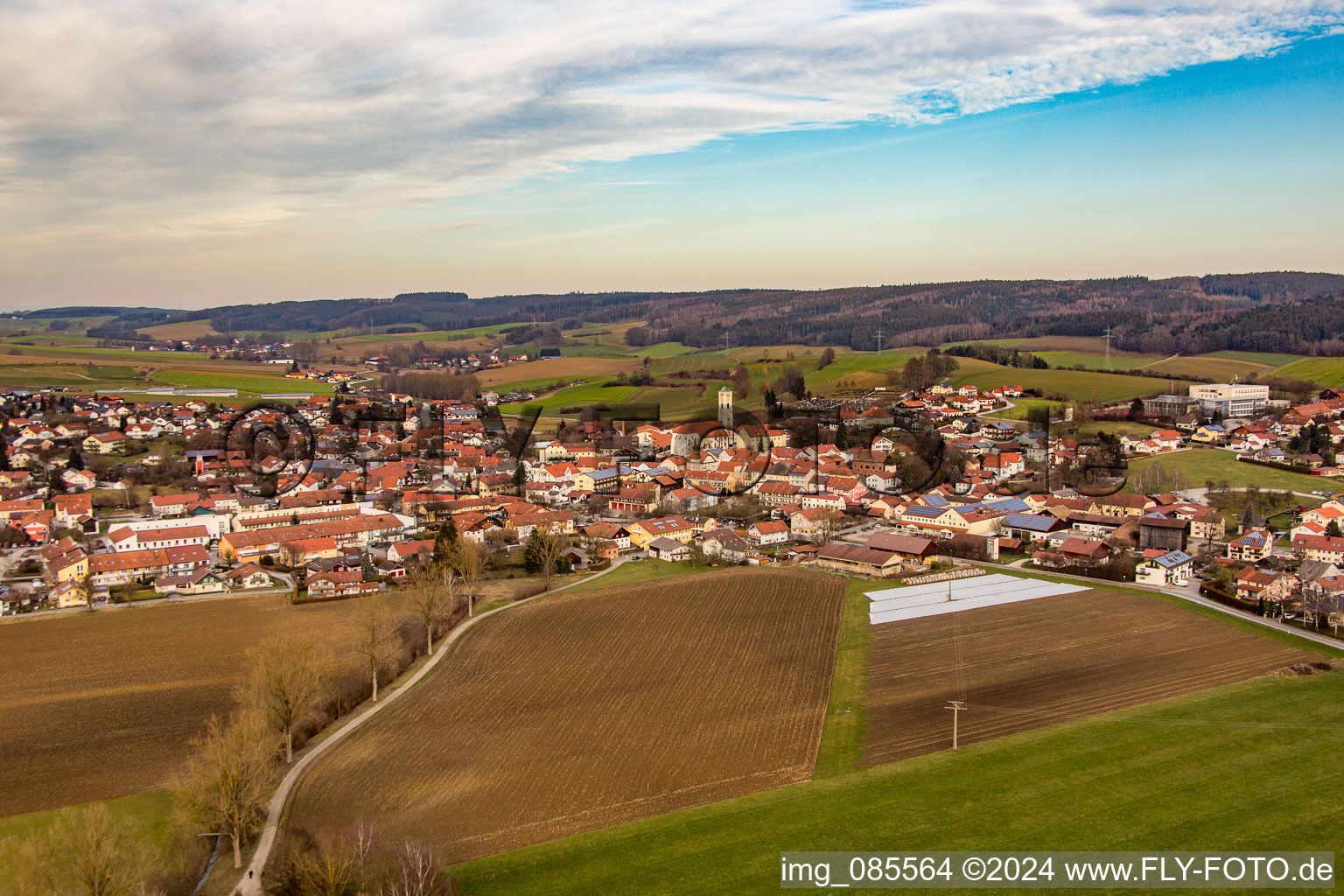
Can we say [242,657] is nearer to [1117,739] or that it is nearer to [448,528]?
[448,528]

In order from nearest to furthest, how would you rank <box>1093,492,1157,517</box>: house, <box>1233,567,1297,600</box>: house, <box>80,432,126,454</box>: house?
<box>1233,567,1297,600</box>: house → <box>1093,492,1157,517</box>: house → <box>80,432,126,454</box>: house

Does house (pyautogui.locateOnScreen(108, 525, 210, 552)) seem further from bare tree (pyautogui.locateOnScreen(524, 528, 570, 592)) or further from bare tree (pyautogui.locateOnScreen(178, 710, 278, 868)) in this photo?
bare tree (pyautogui.locateOnScreen(178, 710, 278, 868))

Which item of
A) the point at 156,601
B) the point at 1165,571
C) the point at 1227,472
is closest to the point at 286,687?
the point at 156,601

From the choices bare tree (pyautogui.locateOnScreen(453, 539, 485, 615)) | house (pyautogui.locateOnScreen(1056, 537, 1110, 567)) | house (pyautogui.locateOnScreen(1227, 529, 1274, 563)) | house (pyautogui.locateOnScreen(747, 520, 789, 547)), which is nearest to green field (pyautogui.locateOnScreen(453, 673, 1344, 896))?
house (pyautogui.locateOnScreen(1056, 537, 1110, 567))

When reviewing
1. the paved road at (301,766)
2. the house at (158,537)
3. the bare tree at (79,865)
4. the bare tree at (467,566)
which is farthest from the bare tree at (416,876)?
the house at (158,537)

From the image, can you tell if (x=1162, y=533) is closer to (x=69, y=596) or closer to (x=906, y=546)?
(x=906, y=546)

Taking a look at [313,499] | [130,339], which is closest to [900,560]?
[313,499]

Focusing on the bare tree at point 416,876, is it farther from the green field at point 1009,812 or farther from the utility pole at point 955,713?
the utility pole at point 955,713
